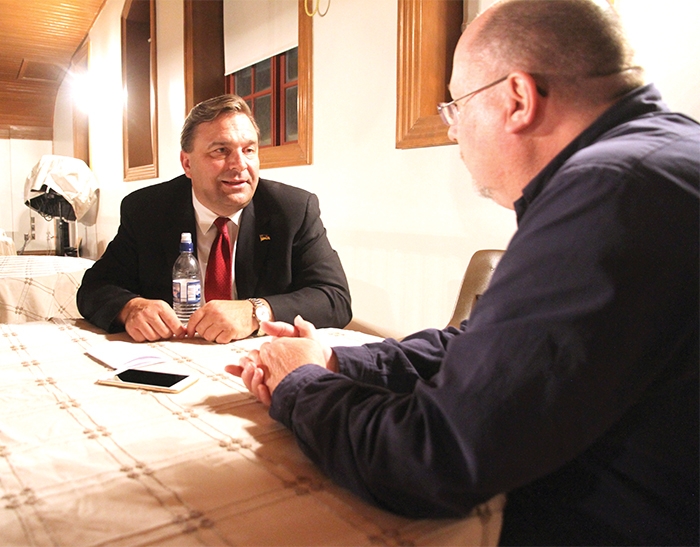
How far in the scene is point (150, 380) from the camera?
1093 millimetres

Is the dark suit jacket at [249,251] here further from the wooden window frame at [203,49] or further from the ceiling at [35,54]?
the ceiling at [35,54]

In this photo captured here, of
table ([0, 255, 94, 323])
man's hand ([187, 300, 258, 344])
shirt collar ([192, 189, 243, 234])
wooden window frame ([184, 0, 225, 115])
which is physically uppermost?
wooden window frame ([184, 0, 225, 115])

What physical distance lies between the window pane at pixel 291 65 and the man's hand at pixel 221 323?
2531mm

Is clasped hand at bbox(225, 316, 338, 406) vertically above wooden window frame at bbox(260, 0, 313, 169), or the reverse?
wooden window frame at bbox(260, 0, 313, 169)

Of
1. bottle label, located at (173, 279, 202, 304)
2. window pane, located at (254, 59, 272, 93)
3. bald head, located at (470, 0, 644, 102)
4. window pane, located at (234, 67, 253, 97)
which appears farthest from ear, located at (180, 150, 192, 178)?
window pane, located at (234, 67, 253, 97)

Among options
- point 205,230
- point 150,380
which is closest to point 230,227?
point 205,230

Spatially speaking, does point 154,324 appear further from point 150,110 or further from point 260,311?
point 150,110

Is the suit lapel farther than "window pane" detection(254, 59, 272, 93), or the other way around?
"window pane" detection(254, 59, 272, 93)

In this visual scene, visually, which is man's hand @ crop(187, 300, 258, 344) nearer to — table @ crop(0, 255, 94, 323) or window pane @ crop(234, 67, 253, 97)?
table @ crop(0, 255, 94, 323)

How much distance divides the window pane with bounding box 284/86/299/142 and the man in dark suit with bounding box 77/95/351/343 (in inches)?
65.8

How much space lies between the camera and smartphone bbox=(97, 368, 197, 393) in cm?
106

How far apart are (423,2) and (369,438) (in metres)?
2.18

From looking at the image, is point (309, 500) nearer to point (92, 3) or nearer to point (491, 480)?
point (491, 480)

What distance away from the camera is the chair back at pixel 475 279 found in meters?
2.01
